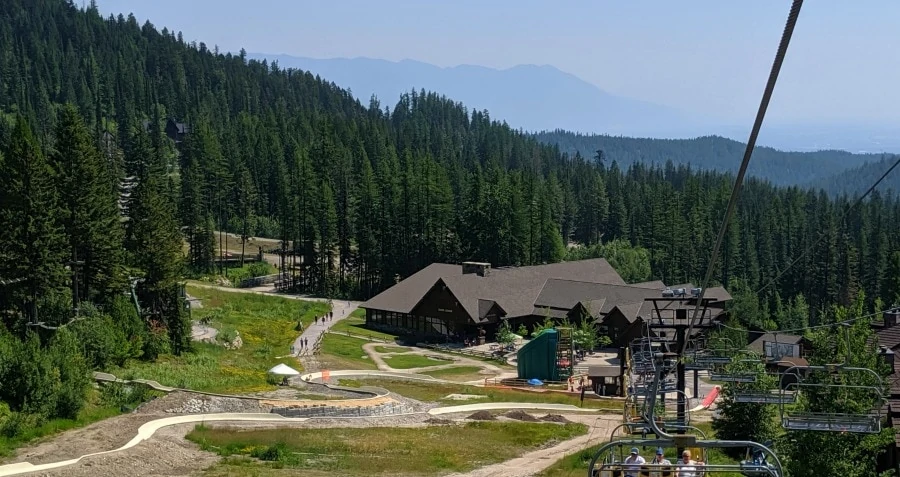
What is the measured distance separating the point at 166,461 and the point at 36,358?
896cm

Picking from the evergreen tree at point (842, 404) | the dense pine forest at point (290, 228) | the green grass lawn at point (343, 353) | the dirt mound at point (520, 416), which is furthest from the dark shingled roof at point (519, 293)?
the evergreen tree at point (842, 404)

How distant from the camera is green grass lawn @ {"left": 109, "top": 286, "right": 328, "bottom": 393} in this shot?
53375 mm

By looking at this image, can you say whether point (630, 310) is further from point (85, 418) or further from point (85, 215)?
point (85, 418)

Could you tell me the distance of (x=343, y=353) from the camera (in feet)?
238

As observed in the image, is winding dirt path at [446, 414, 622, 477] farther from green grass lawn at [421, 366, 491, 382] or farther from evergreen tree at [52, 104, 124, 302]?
evergreen tree at [52, 104, 124, 302]

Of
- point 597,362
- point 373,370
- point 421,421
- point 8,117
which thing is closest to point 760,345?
point 597,362

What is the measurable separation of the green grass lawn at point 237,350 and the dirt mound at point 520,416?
45.5 ft

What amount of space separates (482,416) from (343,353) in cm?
2406

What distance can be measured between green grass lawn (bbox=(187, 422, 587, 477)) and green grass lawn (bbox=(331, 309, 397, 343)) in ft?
120

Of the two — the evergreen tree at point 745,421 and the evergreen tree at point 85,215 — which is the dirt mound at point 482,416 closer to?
the evergreen tree at point 745,421

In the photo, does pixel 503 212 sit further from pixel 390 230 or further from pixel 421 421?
pixel 421 421

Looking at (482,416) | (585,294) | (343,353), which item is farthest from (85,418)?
(585,294)

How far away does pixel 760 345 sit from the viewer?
247 ft

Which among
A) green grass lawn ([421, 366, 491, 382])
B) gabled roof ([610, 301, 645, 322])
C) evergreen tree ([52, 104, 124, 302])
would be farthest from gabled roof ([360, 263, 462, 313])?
evergreen tree ([52, 104, 124, 302])
